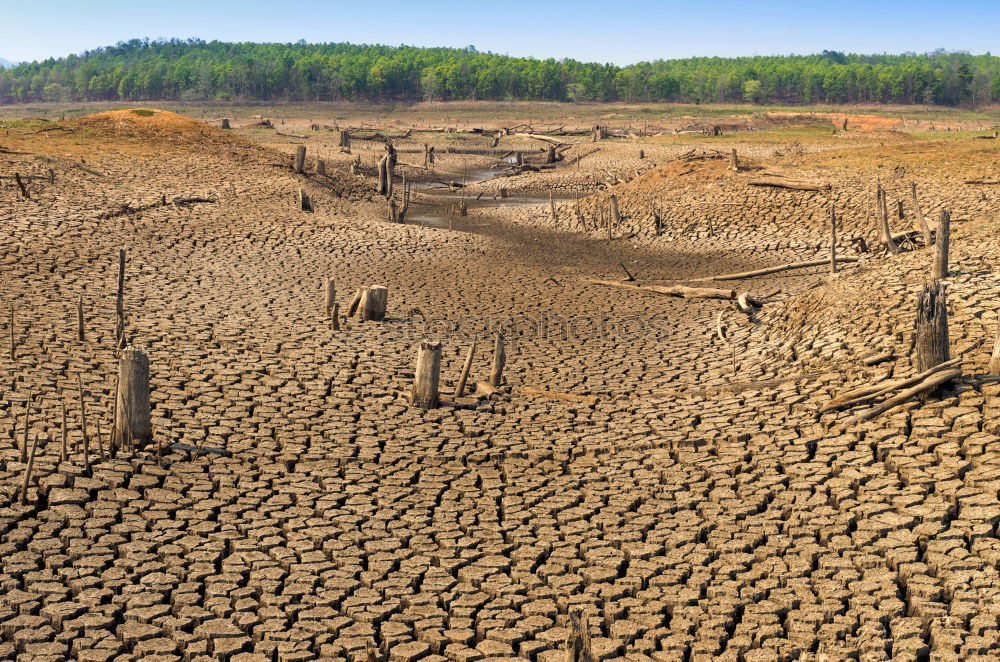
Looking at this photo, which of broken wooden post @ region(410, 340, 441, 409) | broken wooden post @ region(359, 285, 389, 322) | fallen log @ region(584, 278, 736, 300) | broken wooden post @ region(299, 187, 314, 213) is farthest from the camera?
broken wooden post @ region(299, 187, 314, 213)

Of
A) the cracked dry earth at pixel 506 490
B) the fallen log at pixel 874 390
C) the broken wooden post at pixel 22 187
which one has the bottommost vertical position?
the cracked dry earth at pixel 506 490

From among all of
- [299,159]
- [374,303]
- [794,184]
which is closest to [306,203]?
[299,159]

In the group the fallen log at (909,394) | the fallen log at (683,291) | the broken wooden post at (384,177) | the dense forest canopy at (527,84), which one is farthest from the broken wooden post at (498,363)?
the dense forest canopy at (527,84)

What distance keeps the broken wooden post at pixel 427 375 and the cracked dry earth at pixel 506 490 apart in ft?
0.69

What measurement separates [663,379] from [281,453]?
596cm

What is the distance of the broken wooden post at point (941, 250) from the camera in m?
14.4

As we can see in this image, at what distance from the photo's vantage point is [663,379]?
14266 millimetres

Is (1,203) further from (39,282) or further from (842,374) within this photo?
(842,374)

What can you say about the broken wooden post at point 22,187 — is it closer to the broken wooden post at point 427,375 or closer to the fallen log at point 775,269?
the broken wooden post at point 427,375

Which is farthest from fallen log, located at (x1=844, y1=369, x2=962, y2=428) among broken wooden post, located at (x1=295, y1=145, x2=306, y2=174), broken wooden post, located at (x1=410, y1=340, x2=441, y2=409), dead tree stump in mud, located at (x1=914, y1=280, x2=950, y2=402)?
broken wooden post, located at (x1=295, y1=145, x2=306, y2=174)

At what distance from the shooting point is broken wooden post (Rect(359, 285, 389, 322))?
16.7m

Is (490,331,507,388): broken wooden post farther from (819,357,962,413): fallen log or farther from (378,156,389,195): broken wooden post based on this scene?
(378,156,389,195): broken wooden post

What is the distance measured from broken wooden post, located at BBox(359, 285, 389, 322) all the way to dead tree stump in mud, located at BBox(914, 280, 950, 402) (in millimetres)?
8821

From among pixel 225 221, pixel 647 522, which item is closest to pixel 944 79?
pixel 225 221
